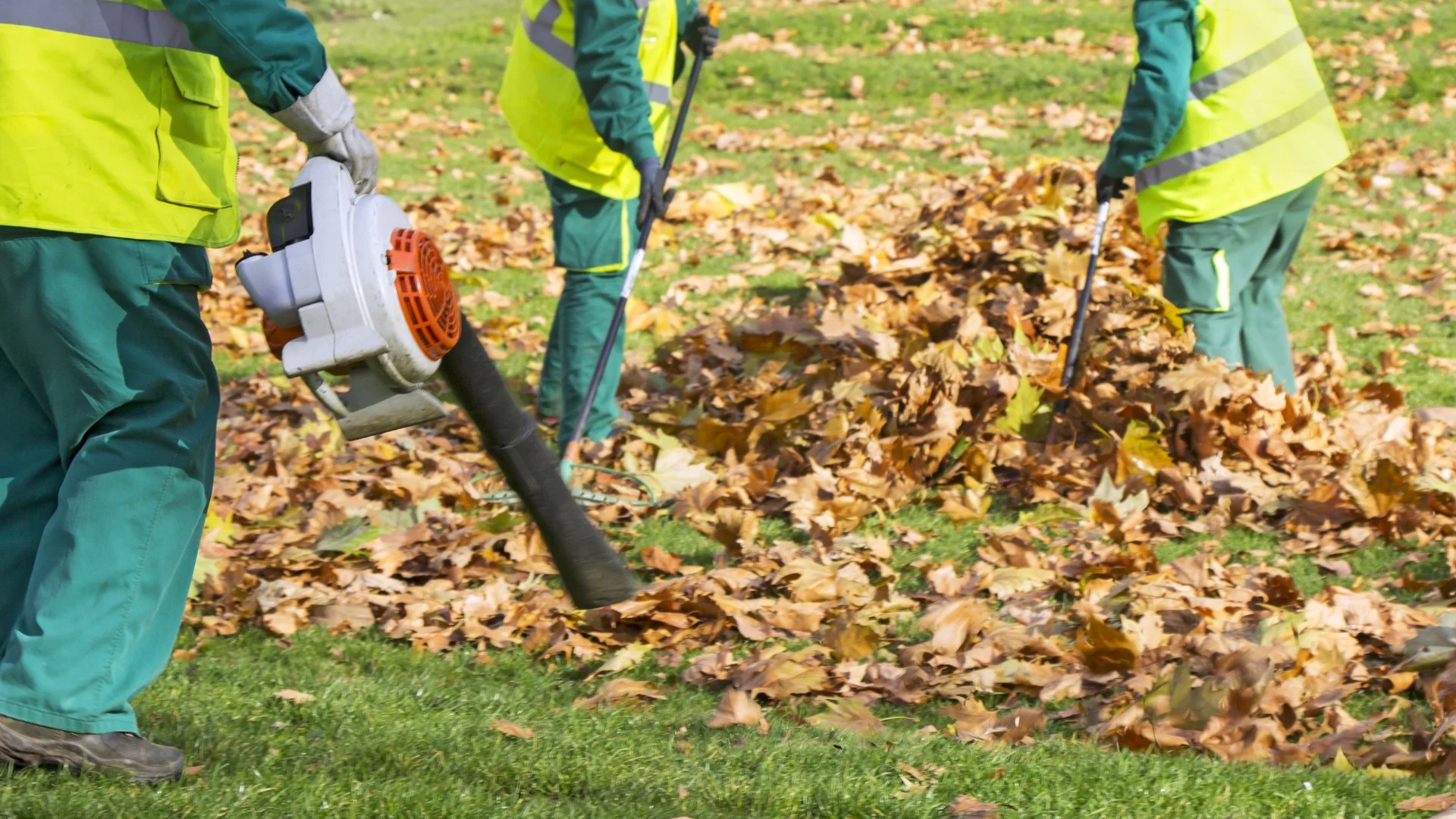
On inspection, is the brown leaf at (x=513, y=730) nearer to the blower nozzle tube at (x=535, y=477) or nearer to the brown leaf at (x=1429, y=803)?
the blower nozzle tube at (x=535, y=477)

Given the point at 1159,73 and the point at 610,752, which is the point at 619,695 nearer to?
the point at 610,752

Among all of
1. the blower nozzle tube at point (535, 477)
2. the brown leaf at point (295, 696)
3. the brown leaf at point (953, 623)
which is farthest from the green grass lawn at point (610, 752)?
the blower nozzle tube at point (535, 477)

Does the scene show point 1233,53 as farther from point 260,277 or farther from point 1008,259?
point 260,277

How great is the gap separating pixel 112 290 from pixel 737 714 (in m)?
1.75

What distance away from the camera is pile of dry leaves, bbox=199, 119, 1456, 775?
12.0 ft

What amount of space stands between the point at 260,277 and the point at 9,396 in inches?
30.1

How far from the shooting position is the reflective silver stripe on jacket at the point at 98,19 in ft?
8.87

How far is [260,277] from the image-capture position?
2596mm

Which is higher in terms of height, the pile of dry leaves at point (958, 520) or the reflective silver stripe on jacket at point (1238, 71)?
the reflective silver stripe on jacket at point (1238, 71)

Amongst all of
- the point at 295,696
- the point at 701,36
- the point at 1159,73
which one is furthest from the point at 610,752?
the point at 701,36

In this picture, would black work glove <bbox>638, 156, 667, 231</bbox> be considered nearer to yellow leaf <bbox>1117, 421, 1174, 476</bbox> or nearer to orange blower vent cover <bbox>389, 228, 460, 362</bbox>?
yellow leaf <bbox>1117, 421, 1174, 476</bbox>

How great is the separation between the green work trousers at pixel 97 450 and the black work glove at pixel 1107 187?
374 centimetres

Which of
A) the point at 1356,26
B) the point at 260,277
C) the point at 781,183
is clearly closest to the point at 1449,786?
the point at 260,277

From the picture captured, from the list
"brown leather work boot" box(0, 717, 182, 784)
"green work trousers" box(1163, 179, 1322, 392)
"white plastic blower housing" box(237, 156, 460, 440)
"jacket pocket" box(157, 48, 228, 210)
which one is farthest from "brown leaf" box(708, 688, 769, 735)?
"green work trousers" box(1163, 179, 1322, 392)
